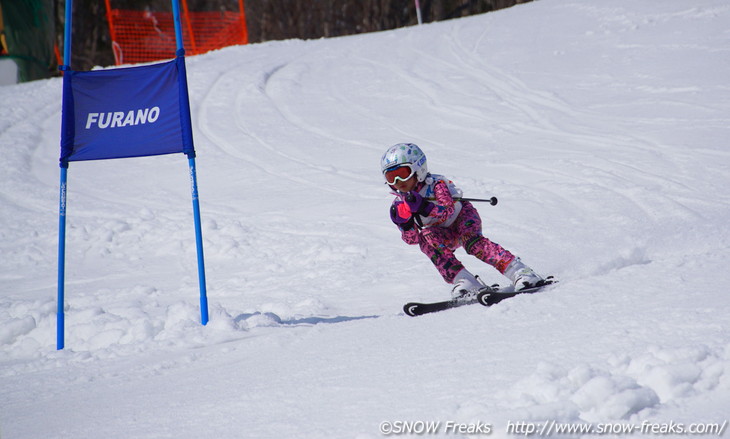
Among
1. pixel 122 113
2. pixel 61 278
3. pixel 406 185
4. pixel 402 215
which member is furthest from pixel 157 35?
pixel 402 215

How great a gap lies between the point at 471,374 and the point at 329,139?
8.89m

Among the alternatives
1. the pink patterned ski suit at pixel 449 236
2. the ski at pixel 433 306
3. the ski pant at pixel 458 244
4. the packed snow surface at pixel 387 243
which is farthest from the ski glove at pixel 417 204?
the packed snow surface at pixel 387 243

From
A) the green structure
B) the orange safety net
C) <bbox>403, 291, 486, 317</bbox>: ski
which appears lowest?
<bbox>403, 291, 486, 317</bbox>: ski

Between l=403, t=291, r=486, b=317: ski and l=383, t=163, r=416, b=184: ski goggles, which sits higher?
l=383, t=163, r=416, b=184: ski goggles

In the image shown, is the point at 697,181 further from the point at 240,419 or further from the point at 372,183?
the point at 240,419

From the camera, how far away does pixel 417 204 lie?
5305mm

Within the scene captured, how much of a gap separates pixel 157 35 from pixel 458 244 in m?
18.8

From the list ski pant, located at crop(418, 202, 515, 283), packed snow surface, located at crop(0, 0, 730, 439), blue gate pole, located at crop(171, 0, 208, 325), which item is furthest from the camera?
ski pant, located at crop(418, 202, 515, 283)

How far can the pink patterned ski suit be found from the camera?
5617 millimetres

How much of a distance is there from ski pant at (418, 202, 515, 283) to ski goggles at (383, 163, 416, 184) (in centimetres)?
49

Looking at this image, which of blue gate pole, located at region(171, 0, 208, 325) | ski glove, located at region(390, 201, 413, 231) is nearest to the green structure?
blue gate pole, located at region(171, 0, 208, 325)

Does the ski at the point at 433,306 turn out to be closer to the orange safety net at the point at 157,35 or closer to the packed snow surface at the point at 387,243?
the packed snow surface at the point at 387,243

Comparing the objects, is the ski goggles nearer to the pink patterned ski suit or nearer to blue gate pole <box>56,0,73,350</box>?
the pink patterned ski suit

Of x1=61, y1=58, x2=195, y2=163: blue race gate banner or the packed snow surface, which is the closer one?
the packed snow surface
